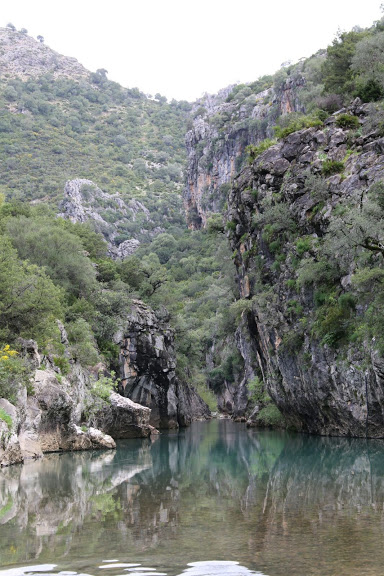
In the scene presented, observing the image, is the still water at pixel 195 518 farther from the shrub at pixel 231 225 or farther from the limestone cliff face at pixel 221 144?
the limestone cliff face at pixel 221 144

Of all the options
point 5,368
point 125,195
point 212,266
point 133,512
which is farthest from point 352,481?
point 125,195

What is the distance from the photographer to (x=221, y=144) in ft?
381

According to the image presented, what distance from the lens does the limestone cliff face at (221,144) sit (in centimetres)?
10550

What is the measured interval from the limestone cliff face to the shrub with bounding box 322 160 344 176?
6099cm

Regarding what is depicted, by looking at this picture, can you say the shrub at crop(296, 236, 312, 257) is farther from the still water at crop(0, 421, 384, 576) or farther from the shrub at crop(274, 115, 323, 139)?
the still water at crop(0, 421, 384, 576)

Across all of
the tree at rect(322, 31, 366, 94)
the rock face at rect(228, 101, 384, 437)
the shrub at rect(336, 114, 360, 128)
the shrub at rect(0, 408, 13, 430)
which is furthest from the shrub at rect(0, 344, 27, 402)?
the tree at rect(322, 31, 366, 94)

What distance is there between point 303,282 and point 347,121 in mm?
12850

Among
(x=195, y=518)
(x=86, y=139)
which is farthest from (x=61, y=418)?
(x=86, y=139)

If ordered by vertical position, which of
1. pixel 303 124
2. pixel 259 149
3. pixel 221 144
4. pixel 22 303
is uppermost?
pixel 221 144

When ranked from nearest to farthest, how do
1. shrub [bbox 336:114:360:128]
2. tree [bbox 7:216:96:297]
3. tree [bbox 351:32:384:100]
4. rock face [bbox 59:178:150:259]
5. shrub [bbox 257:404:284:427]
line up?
shrub [bbox 336:114:360:128] < tree [bbox 351:32:384:100] < tree [bbox 7:216:96:297] < shrub [bbox 257:404:284:427] < rock face [bbox 59:178:150:259]

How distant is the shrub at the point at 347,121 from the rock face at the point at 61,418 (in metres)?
25.2

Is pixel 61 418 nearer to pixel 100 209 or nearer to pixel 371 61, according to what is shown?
pixel 371 61

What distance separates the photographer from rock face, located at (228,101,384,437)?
1319 inches

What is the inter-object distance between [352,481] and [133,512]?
799 centimetres
